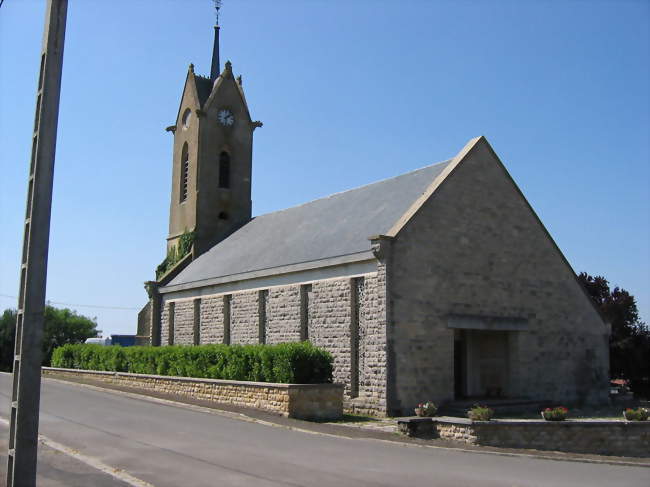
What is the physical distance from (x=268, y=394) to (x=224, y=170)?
2226 centimetres

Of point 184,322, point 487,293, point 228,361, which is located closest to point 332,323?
point 228,361

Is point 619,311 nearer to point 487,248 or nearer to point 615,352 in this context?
point 615,352

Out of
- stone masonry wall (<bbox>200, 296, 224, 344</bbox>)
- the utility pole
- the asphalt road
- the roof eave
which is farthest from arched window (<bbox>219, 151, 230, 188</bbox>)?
the utility pole

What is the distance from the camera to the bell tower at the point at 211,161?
125 feet

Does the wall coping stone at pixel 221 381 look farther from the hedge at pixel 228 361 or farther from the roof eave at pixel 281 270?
A: the roof eave at pixel 281 270

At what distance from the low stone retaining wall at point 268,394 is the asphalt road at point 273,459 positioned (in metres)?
1.68

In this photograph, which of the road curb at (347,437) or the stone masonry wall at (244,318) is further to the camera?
the stone masonry wall at (244,318)

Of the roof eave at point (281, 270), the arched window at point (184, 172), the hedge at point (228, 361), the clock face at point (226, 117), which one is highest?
the clock face at point (226, 117)

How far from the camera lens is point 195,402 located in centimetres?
2188

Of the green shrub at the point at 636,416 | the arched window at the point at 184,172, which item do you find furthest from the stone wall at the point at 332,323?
the arched window at the point at 184,172

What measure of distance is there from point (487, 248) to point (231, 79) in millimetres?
22677

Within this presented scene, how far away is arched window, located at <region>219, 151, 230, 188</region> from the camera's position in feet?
129

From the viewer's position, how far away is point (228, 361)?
893 inches

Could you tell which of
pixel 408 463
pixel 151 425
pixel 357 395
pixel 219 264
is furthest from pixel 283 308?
pixel 408 463
